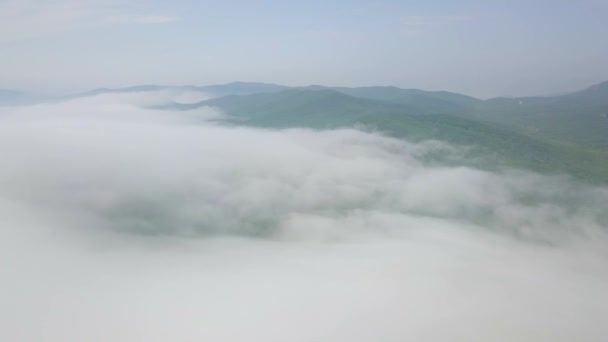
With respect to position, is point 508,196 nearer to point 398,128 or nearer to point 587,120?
point 398,128

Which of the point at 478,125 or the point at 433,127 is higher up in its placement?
the point at 478,125

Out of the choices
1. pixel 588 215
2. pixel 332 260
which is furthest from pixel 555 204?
pixel 332 260

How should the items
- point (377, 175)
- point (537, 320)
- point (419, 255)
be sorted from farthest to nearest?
point (377, 175) → point (419, 255) → point (537, 320)

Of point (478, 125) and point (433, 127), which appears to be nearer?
point (478, 125)

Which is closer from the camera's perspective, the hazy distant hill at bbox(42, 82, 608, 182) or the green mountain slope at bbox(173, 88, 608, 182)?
the green mountain slope at bbox(173, 88, 608, 182)

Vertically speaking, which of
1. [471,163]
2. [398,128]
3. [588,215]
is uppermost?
[398,128]

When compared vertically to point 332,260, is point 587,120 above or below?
above

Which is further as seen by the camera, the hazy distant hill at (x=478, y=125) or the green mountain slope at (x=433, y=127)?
the hazy distant hill at (x=478, y=125)

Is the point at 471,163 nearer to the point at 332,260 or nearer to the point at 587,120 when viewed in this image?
the point at 332,260

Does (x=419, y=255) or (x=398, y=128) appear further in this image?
(x=398, y=128)

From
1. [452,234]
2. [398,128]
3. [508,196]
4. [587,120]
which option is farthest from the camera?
[587,120]
